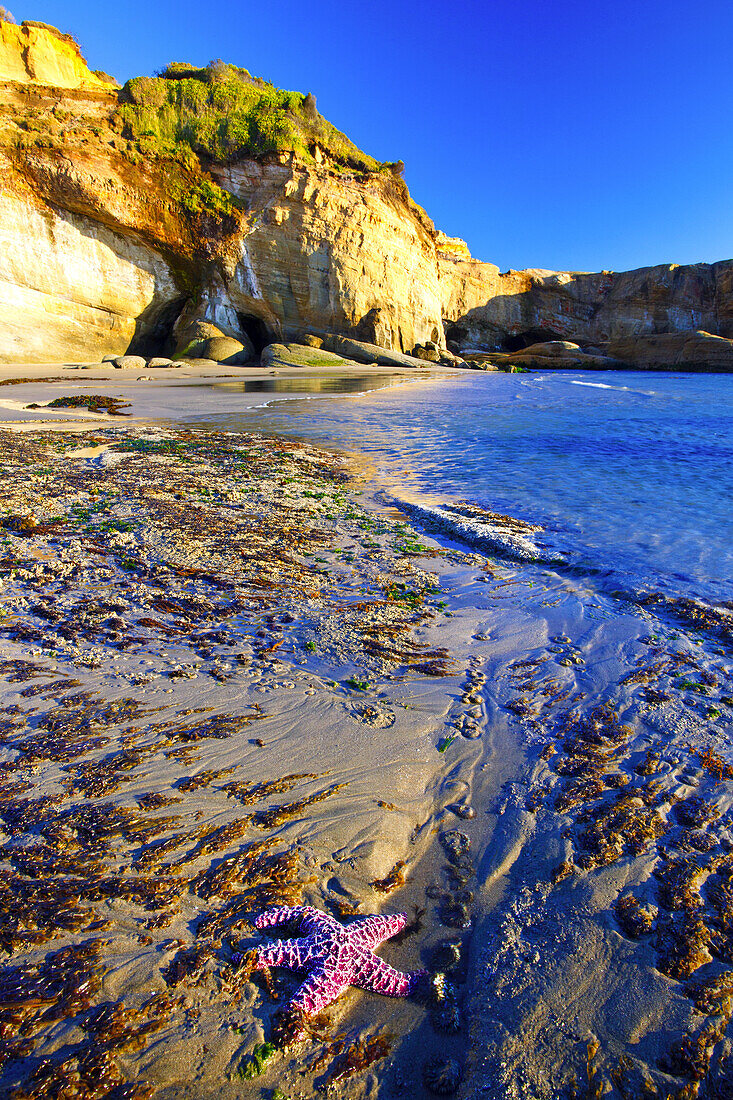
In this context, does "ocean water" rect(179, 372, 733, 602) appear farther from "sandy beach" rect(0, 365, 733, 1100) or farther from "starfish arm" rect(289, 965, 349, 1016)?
"starfish arm" rect(289, 965, 349, 1016)

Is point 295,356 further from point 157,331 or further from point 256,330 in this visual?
point 157,331

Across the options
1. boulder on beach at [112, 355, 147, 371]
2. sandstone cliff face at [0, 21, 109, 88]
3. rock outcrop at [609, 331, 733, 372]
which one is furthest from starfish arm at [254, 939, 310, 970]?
Result: rock outcrop at [609, 331, 733, 372]

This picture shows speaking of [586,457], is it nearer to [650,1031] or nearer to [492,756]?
[492,756]

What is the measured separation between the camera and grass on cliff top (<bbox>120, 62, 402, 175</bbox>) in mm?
28547

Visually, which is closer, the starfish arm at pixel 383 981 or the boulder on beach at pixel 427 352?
the starfish arm at pixel 383 981

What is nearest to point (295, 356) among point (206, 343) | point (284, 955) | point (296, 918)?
point (206, 343)

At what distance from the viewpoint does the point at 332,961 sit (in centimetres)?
151

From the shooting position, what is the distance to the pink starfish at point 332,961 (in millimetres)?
1452

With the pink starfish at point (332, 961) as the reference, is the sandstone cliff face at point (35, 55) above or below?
above

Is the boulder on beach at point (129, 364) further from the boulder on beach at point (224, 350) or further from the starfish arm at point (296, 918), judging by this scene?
the starfish arm at point (296, 918)

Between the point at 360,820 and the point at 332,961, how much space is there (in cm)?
62

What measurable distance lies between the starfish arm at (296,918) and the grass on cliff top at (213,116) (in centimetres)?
3678

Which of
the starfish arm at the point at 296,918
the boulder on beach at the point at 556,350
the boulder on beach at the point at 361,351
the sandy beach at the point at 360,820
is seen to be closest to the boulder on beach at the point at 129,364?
the boulder on beach at the point at 361,351

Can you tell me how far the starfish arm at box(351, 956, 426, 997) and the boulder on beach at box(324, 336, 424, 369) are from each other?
1371 inches
